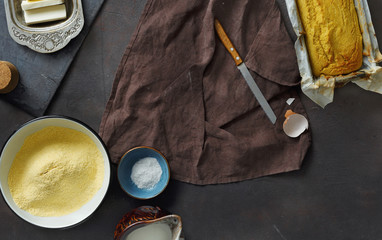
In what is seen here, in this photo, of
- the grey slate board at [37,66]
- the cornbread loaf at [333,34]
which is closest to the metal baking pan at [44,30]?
the grey slate board at [37,66]

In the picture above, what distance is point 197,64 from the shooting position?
115 centimetres

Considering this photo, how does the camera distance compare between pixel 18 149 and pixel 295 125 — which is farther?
pixel 295 125

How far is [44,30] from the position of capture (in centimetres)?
112

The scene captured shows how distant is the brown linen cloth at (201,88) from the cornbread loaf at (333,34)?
80 millimetres

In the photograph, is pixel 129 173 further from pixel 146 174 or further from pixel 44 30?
pixel 44 30

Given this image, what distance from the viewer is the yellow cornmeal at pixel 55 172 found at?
3.35 feet

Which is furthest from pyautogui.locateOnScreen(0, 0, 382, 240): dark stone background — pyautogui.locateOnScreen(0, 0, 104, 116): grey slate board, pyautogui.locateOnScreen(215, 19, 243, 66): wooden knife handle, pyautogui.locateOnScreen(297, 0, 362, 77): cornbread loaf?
pyautogui.locateOnScreen(215, 19, 243, 66): wooden knife handle

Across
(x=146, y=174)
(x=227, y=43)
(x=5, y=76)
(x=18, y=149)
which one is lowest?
(x=146, y=174)

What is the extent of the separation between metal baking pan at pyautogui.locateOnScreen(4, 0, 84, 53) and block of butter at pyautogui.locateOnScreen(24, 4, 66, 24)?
2cm

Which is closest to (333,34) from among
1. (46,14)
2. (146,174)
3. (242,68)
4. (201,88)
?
(242,68)

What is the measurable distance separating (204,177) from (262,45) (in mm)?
473

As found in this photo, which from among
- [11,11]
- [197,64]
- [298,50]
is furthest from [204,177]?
[11,11]

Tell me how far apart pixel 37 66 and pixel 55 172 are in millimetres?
368

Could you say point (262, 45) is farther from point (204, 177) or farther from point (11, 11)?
point (11, 11)
